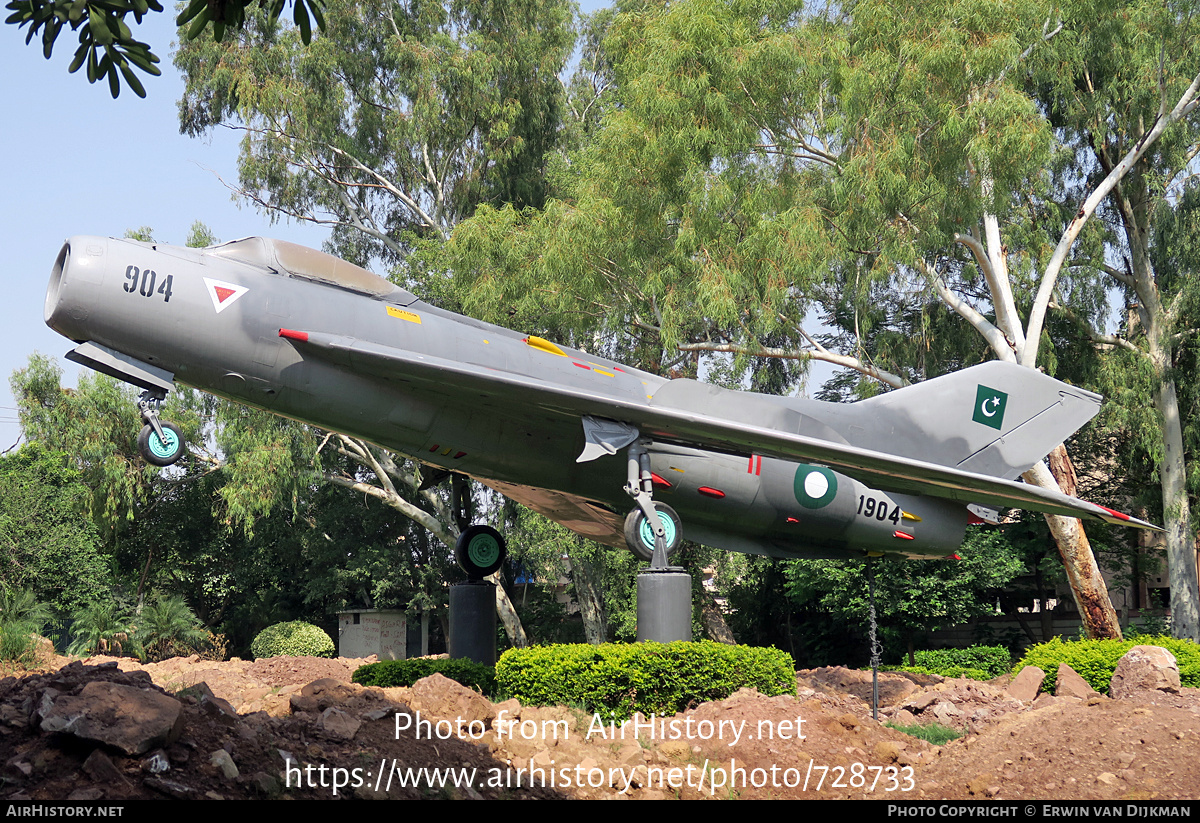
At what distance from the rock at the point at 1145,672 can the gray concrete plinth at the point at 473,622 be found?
28.5ft

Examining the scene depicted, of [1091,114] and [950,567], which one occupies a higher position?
[1091,114]

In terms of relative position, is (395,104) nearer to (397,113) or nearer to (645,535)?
(397,113)

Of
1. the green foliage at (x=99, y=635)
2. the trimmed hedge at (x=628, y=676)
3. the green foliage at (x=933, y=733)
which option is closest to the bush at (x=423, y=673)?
the trimmed hedge at (x=628, y=676)

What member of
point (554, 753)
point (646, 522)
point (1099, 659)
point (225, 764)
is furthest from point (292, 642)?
point (225, 764)

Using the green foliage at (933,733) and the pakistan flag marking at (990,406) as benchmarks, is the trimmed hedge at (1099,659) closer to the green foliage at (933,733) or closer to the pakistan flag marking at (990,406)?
the green foliage at (933,733)

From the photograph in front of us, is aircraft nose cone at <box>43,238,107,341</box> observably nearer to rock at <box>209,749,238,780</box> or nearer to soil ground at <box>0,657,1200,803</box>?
soil ground at <box>0,657,1200,803</box>

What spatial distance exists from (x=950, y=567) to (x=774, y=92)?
39.2ft

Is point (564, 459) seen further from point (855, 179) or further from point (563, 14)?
point (563, 14)

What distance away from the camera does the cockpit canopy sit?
9.73 metres

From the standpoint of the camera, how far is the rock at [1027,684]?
44.2ft

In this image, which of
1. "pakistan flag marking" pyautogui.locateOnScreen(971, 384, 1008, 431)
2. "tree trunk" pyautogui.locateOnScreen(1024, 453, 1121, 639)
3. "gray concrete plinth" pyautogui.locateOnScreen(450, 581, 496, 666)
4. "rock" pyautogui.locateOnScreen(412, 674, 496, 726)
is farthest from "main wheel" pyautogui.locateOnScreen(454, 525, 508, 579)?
"tree trunk" pyautogui.locateOnScreen(1024, 453, 1121, 639)

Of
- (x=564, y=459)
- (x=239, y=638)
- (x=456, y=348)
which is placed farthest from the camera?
(x=239, y=638)

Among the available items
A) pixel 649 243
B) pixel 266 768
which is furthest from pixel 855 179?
pixel 266 768

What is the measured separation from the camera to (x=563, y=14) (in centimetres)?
3153
